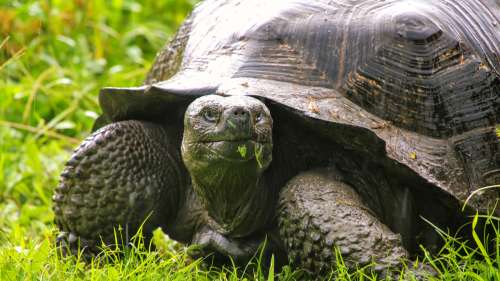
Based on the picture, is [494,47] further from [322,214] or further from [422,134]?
[322,214]

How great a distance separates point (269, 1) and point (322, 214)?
1.13 m

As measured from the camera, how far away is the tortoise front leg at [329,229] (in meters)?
3.61

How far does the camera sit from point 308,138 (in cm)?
400

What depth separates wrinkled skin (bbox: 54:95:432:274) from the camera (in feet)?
11.9

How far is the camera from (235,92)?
3.78 metres

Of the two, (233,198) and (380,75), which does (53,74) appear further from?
(380,75)

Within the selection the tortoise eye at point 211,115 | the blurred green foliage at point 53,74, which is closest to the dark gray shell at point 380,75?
the tortoise eye at point 211,115

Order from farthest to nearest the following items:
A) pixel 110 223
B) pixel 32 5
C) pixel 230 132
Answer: pixel 32 5, pixel 110 223, pixel 230 132

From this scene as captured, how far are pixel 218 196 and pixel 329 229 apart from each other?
0.54 meters

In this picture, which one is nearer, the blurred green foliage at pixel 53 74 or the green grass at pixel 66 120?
the green grass at pixel 66 120

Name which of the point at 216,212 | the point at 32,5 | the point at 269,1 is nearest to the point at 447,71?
the point at 269,1

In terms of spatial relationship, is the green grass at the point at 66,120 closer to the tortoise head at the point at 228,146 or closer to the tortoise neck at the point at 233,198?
the tortoise neck at the point at 233,198

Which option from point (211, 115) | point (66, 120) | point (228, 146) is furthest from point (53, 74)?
point (228, 146)

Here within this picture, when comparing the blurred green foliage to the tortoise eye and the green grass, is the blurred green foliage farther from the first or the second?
the tortoise eye
